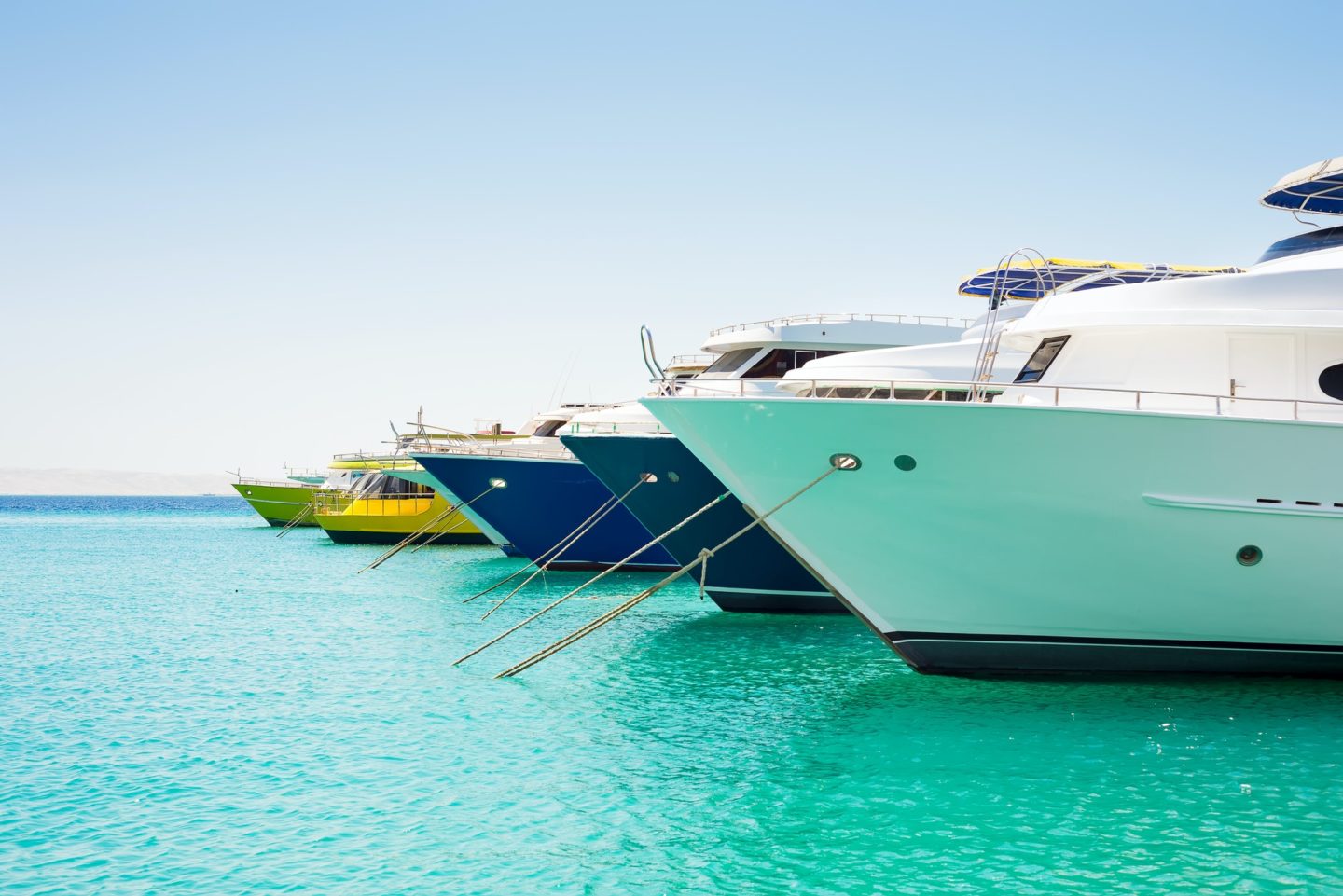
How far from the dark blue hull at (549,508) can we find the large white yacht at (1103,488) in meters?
13.2

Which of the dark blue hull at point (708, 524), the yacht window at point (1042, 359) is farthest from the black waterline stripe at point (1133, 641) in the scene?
the dark blue hull at point (708, 524)

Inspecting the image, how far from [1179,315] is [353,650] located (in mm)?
11550

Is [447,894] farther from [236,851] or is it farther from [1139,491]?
[1139,491]

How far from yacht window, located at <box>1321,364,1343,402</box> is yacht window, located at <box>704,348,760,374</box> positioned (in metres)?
12.8

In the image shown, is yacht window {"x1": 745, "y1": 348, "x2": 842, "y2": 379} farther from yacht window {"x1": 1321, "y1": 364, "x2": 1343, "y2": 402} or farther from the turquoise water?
yacht window {"x1": 1321, "y1": 364, "x2": 1343, "y2": 402}

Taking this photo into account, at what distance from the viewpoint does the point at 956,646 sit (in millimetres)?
11617

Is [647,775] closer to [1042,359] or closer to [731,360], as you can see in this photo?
[1042,359]

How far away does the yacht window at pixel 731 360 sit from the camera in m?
23.1

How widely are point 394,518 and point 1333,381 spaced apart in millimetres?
34361

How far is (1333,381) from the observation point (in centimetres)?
1112

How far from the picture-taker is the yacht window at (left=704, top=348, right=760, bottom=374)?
2309cm

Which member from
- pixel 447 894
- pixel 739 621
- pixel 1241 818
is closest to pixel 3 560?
pixel 739 621

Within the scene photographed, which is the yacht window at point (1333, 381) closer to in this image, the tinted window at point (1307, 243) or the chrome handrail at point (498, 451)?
the tinted window at point (1307, 243)

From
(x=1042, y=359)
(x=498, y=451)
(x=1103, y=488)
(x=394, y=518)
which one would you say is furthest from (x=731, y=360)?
(x=394, y=518)
